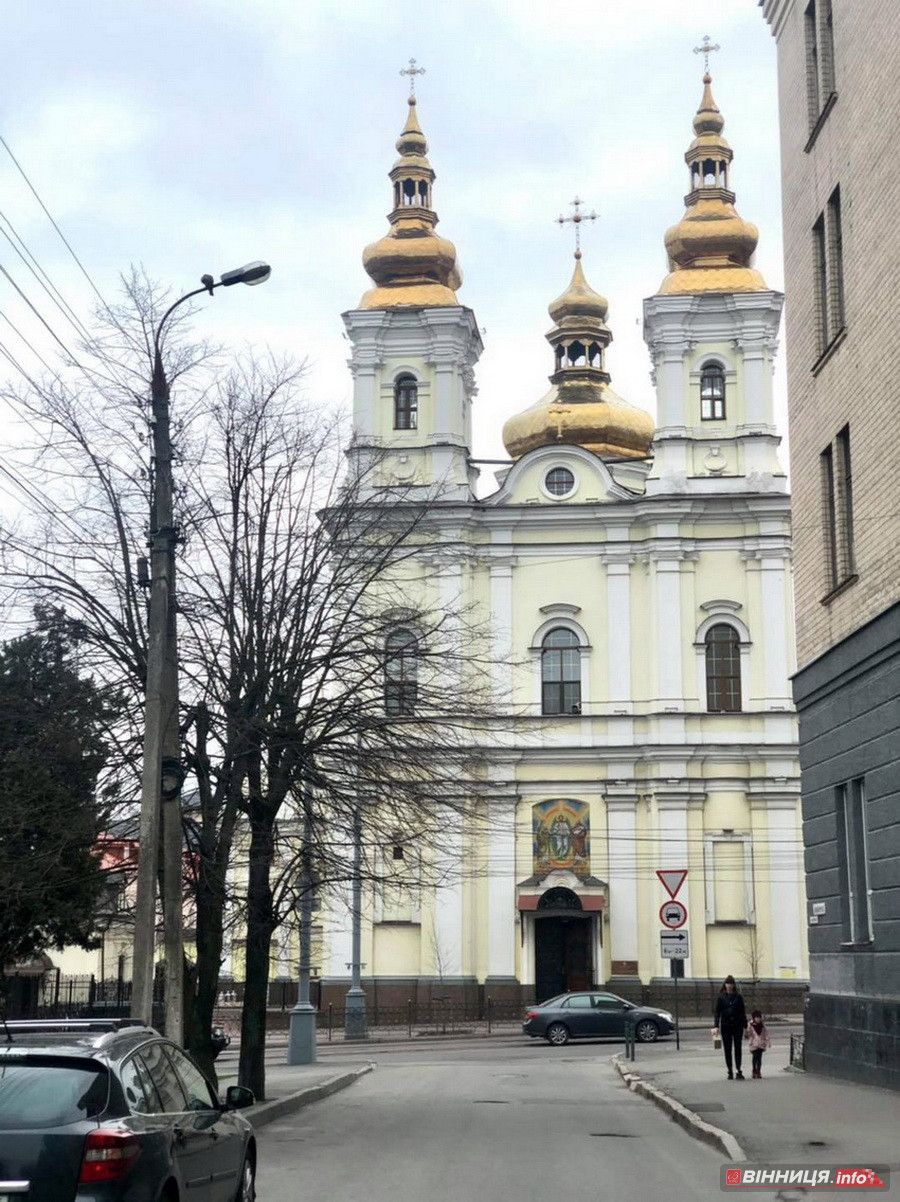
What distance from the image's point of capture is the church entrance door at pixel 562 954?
50906mm

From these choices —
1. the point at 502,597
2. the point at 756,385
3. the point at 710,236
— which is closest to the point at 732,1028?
the point at 502,597

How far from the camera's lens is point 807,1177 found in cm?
1284

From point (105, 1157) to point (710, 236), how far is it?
51239 mm

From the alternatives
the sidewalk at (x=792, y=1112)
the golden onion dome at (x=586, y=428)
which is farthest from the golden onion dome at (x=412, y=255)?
the sidewalk at (x=792, y=1112)

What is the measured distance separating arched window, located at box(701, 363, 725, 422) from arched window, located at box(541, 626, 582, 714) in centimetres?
857

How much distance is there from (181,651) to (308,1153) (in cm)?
722

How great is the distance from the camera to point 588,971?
51031mm

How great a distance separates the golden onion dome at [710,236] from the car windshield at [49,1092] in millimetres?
48351

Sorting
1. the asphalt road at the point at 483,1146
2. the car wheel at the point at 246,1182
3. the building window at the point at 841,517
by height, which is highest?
the building window at the point at 841,517

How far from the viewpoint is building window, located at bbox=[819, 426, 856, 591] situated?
75.5ft

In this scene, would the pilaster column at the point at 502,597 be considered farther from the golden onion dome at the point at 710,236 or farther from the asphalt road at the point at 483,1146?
the asphalt road at the point at 483,1146

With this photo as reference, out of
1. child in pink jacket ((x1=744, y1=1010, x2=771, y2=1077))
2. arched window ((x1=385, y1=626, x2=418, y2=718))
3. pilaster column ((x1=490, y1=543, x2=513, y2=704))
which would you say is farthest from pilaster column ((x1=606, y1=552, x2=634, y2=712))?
arched window ((x1=385, y1=626, x2=418, y2=718))

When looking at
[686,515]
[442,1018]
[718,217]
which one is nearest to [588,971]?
[442,1018]

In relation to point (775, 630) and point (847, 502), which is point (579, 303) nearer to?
point (775, 630)
